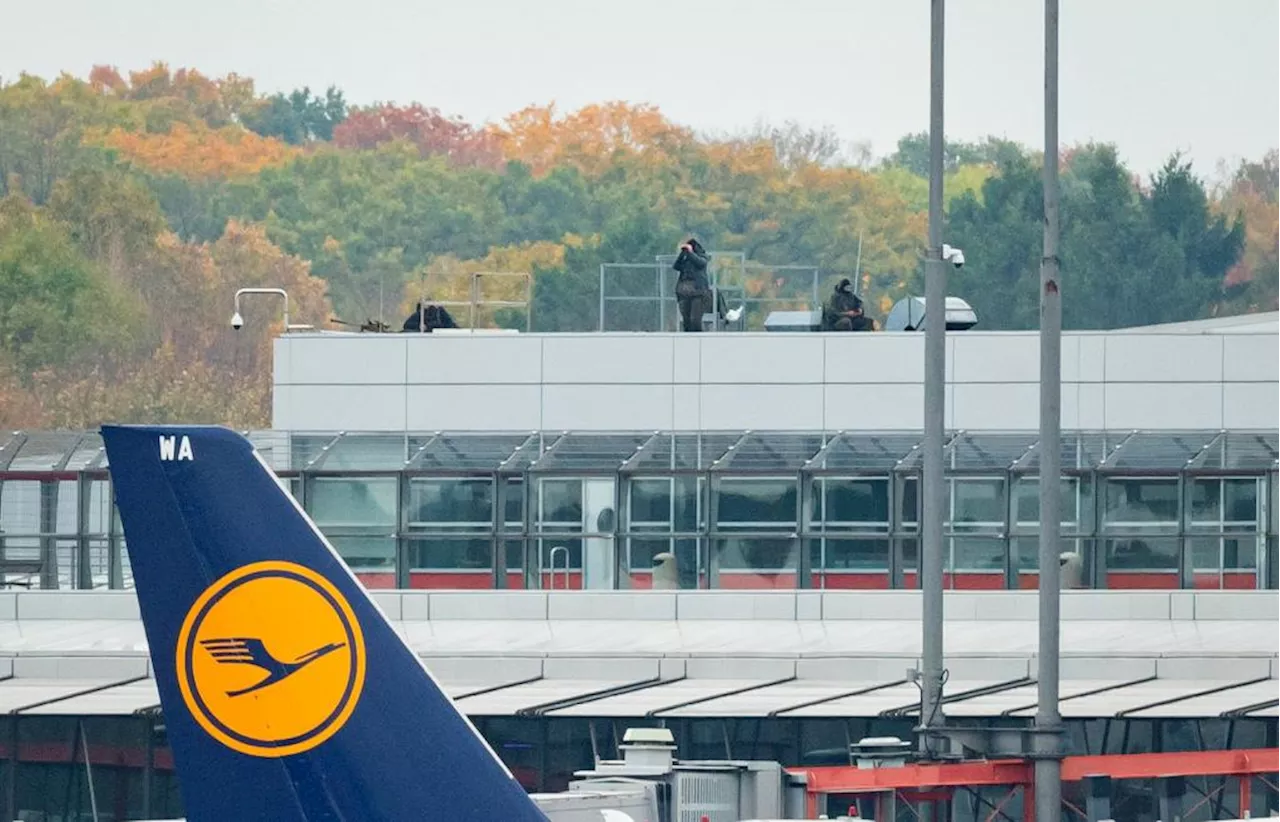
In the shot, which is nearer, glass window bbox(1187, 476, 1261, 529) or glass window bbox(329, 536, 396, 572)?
glass window bbox(1187, 476, 1261, 529)

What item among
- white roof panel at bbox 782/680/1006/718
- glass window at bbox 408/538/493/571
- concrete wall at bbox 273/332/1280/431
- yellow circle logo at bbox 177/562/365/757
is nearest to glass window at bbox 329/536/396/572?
glass window at bbox 408/538/493/571

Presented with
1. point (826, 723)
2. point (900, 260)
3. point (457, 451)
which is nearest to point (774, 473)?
point (457, 451)

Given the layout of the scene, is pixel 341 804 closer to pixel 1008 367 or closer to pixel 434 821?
pixel 434 821

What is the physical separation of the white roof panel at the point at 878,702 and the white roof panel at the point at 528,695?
12.5ft

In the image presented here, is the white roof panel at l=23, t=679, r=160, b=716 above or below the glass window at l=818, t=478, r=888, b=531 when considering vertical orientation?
below

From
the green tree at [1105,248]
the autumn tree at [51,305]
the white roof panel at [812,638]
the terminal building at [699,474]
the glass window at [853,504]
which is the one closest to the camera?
the white roof panel at [812,638]

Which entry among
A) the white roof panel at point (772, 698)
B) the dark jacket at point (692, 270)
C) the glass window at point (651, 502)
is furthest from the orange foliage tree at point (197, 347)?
the white roof panel at point (772, 698)

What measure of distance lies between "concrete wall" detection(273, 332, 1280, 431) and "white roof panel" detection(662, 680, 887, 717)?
31.2ft

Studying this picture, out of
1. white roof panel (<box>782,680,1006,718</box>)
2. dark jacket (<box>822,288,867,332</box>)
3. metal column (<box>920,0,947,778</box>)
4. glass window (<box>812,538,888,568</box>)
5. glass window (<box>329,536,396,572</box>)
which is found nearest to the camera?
metal column (<box>920,0,947,778</box>)

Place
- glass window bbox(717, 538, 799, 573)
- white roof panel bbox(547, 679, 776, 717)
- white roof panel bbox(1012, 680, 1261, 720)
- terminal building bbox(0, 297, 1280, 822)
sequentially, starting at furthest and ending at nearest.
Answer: glass window bbox(717, 538, 799, 573), terminal building bbox(0, 297, 1280, 822), white roof panel bbox(547, 679, 776, 717), white roof panel bbox(1012, 680, 1261, 720)

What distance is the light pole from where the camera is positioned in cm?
2597

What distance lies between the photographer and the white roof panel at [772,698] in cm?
3944

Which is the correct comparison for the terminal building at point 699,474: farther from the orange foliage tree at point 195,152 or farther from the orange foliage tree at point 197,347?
the orange foliage tree at point 195,152

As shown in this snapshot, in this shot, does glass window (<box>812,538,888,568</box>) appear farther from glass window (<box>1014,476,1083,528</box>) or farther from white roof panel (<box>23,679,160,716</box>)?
white roof panel (<box>23,679,160,716</box>)
